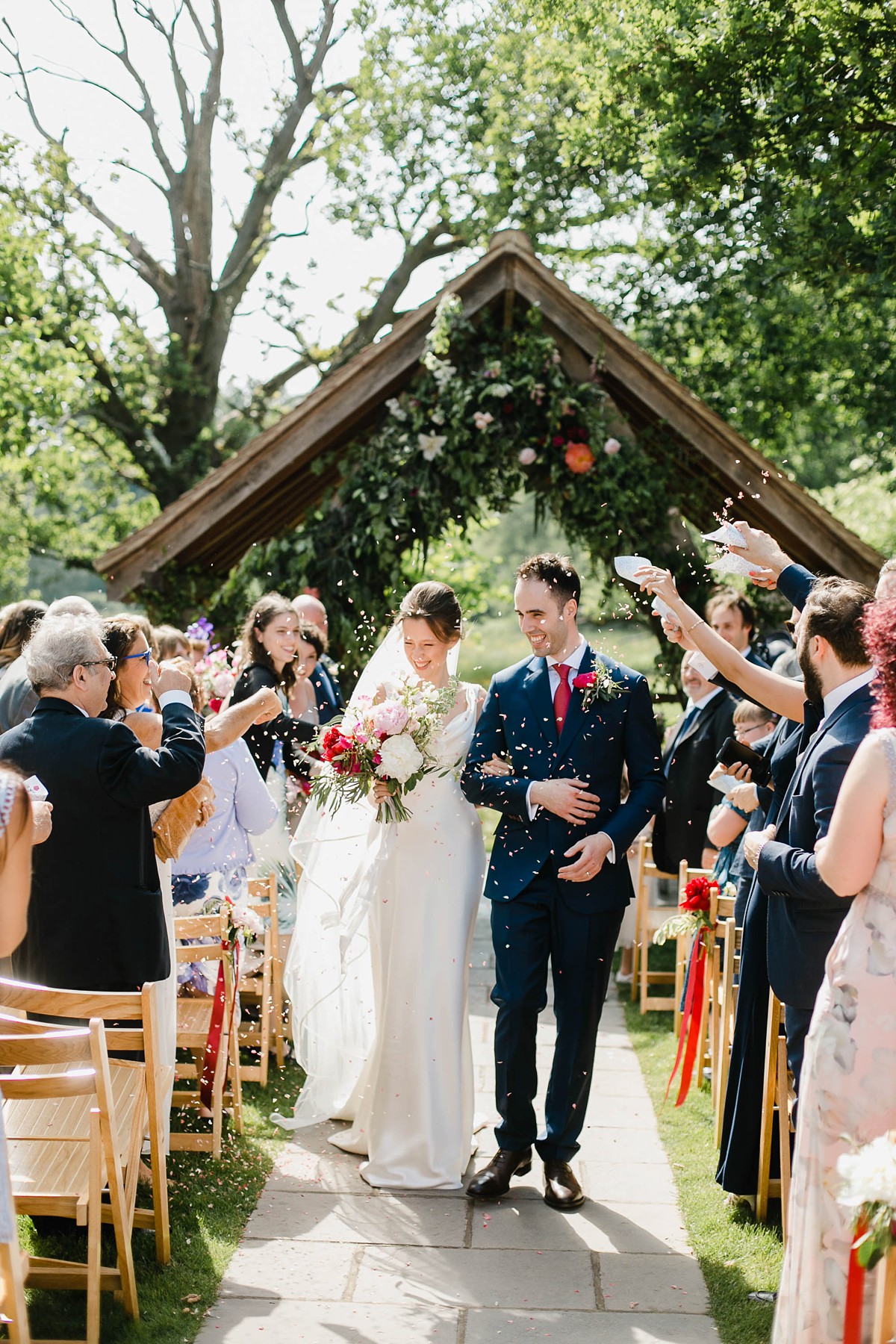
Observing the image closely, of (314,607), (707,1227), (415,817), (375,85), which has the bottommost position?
(707,1227)

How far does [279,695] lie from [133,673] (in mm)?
1610

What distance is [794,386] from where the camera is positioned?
12844mm

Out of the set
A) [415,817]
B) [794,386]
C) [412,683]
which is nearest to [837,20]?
[412,683]

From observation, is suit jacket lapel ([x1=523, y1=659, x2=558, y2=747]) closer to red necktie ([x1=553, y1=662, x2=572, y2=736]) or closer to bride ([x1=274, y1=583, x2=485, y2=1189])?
red necktie ([x1=553, y1=662, x2=572, y2=736])

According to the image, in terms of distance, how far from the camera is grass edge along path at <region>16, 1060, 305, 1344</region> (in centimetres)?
355

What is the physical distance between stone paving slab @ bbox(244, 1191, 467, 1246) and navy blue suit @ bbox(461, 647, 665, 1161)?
390 millimetres

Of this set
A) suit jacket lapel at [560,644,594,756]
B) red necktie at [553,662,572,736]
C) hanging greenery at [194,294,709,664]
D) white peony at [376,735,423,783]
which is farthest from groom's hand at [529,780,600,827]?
hanging greenery at [194,294,709,664]

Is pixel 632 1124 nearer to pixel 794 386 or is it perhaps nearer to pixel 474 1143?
pixel 474 1143

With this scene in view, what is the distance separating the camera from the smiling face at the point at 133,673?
4543 mm

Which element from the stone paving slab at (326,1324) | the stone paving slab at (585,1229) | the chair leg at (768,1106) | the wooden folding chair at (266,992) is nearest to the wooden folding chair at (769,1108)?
the chair leg at (768,1106)

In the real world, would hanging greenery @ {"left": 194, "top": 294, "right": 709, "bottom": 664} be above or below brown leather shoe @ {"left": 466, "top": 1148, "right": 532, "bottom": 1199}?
above

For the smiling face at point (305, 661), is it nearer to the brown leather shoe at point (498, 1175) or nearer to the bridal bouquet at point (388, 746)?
the bridal bouquet at point (388, 746)

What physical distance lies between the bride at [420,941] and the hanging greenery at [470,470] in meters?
3.71

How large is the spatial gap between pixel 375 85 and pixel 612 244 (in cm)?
400
